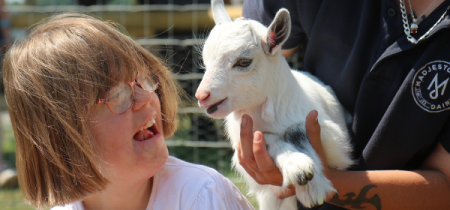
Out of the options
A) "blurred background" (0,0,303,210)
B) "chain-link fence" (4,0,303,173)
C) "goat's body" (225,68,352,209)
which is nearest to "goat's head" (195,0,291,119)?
"goat's body" (225,68,352,209)

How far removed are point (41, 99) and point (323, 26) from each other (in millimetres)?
1297

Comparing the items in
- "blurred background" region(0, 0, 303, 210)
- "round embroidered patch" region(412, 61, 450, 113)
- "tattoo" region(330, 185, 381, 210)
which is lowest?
"blurred background" region(0, 0, 303, 210)

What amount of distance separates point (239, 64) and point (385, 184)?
792mm

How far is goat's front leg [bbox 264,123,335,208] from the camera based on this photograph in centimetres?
152

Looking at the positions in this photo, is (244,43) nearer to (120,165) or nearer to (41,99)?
(120,165)

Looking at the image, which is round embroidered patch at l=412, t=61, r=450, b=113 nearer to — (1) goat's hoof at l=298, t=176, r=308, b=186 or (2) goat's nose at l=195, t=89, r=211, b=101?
(1) goat's hoof at l=298, t=176, r=308, b=186

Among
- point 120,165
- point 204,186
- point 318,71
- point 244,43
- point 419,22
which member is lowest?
point 204,186

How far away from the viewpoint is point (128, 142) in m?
1.67

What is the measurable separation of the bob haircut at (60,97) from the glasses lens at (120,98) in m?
0.03

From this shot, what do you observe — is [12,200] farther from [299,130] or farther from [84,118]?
[299,130]

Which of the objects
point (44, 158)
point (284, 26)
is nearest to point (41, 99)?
point (44, 158)

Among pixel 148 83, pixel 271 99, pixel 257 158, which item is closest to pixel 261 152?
pixel 257 158

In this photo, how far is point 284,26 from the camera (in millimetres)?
1711

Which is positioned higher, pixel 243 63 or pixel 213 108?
pixel 243 63
